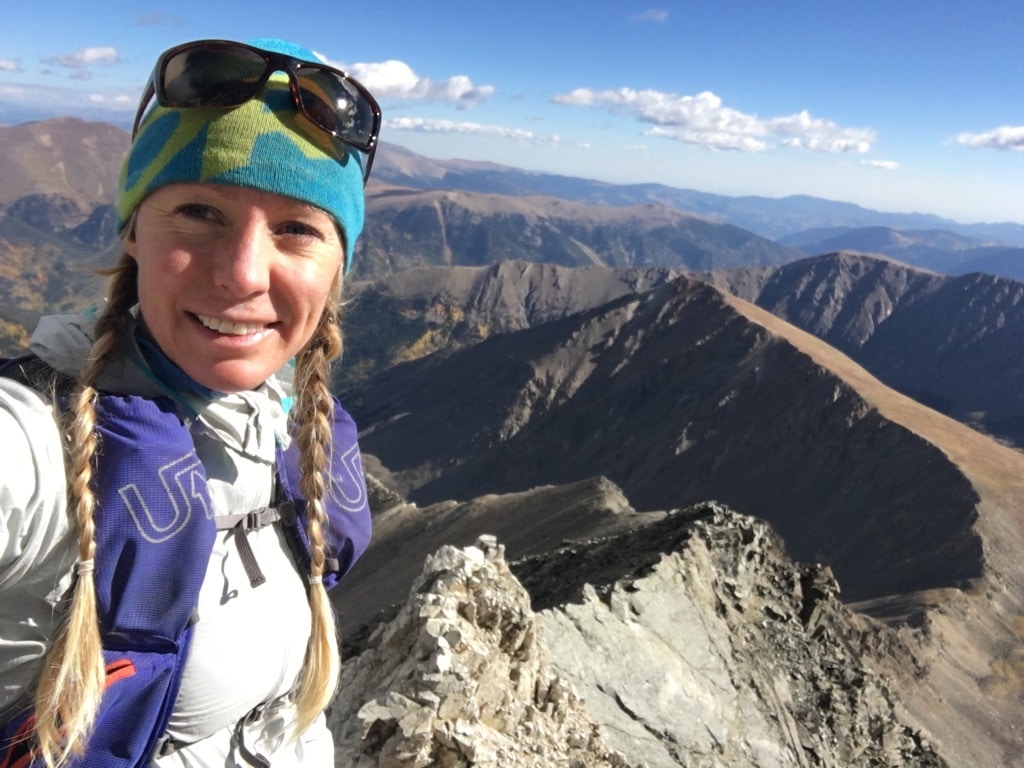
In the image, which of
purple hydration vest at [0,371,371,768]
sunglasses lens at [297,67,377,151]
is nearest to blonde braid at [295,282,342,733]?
purple hydration vest at [0,371,371,768]

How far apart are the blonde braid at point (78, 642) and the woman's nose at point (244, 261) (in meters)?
0.46

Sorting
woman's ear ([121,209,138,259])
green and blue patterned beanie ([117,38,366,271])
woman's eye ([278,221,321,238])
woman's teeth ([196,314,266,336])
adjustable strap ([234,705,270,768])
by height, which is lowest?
adjustable strap ([234,705,270,768])

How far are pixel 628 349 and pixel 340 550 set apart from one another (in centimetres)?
10719

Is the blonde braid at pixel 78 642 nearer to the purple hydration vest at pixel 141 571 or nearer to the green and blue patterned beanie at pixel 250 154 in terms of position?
the purple hydration vest at pixel 141 571

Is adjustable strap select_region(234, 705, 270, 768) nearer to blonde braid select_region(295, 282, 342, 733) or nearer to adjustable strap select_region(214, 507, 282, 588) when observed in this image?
blonde braid select_region(295, 282, 342, 733)

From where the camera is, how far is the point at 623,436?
3568 inches

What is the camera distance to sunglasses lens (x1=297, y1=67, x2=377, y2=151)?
284cm

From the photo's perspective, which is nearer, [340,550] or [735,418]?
[340,550]

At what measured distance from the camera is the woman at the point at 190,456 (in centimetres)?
215

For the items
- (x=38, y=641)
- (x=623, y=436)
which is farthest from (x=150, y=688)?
(x=623, y=436)

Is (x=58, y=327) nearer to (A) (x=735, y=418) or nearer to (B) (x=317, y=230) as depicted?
(B) (x=317, y=230)

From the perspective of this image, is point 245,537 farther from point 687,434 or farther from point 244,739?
point 687,434

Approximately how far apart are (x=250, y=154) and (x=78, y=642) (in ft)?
5.44

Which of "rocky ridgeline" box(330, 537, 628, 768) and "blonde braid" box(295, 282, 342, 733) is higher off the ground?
"blonde braid" box(295, 282, 342, 733)
